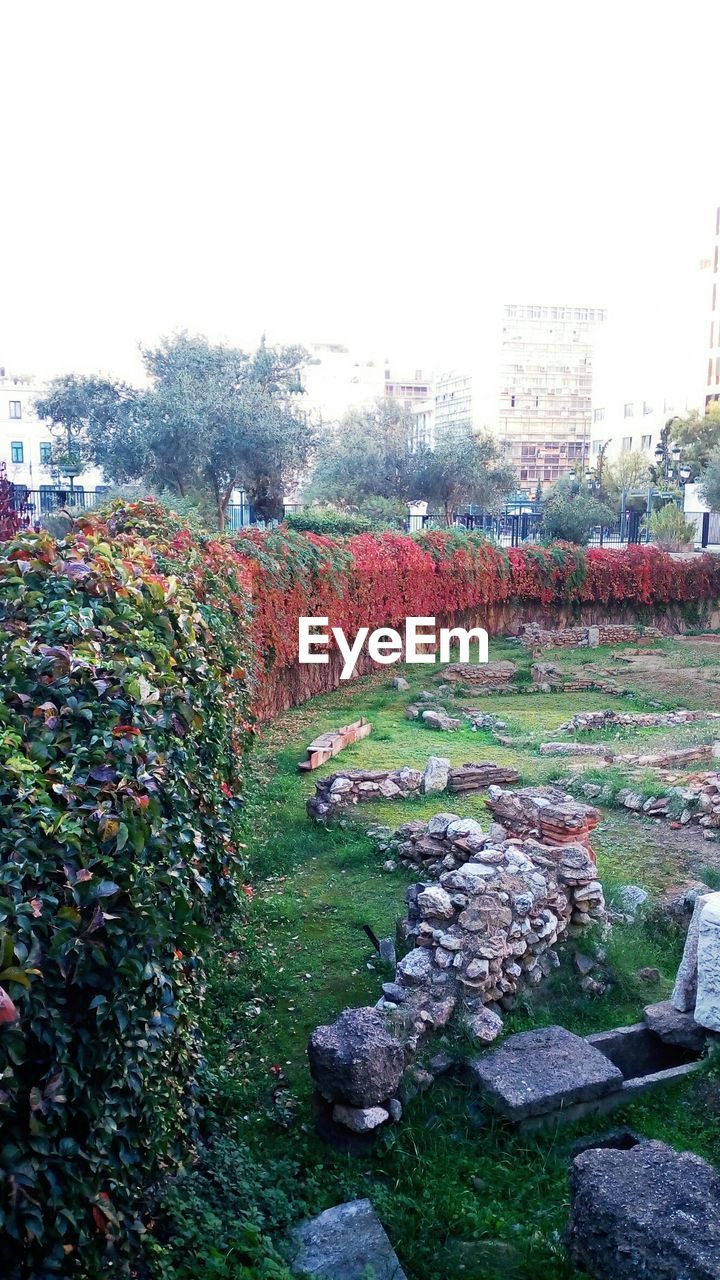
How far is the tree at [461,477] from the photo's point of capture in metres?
32.7

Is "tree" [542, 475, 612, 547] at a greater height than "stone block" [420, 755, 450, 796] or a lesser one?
greater

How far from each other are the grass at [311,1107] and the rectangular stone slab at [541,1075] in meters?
0.12

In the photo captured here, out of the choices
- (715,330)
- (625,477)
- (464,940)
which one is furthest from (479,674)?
(715,330)

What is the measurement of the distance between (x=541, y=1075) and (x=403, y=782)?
15.2ft

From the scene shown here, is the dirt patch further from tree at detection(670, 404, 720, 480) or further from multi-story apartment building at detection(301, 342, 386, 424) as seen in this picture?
multi-story apartment building at detection(301, 342, 386, 424)

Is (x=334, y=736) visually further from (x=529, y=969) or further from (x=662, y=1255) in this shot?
(x=662, y=1255)

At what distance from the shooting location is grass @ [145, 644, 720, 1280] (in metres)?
3.51

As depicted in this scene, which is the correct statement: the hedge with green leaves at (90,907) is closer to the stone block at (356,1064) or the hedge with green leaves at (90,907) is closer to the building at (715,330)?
the stone block at (356,1064)

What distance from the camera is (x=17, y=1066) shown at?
220 cm

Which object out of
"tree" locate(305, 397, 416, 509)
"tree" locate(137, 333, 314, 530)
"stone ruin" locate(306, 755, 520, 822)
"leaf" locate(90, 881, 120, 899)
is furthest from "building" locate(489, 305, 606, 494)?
"leaf" locate(90, 881, 120, 899)

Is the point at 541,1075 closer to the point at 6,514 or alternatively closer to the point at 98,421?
the point at 6,514

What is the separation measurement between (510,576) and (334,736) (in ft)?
33.7

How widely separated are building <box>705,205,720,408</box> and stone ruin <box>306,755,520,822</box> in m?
59.6

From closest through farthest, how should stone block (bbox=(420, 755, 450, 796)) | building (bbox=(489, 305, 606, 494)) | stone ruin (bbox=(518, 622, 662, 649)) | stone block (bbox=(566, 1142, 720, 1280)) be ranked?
1. stone block (bbox=(566, 1142, 720, 1280))
2. stone block (bbox=(420, 755, 450, 796))
3. stone ruin (bbox=(518, 622, 662, 649))
4. building (bbox=(489, 305, 606, 494))
